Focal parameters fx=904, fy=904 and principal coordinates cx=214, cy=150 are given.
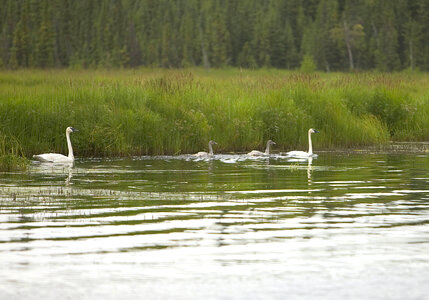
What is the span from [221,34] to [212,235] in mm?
123430

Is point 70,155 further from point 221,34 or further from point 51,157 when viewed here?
point 221,34

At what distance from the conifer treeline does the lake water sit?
8150cm

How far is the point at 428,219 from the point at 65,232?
5.34m

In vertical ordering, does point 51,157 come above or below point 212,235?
above

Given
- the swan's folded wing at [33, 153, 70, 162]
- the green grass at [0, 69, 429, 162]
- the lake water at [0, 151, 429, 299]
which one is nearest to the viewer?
the lake water at [0, 151, 429, 299]

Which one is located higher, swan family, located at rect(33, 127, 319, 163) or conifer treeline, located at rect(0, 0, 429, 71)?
conifer treeline, located at rect(0, 0, 429, 71)

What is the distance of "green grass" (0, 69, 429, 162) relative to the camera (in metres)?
25.0

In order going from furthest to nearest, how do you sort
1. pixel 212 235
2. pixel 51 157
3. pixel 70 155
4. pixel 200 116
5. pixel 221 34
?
pixel 221 34 < pixel 200 116 < pixel 70 155 < pixel 51 157 < pixel 212 235

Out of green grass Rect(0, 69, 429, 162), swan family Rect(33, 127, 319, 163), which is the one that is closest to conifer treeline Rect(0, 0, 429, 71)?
green grass Rect(0, 69, 429, 162)

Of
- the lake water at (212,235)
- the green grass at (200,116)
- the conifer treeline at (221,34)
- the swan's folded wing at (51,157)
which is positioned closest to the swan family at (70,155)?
the swan's folded wing at (51,157)

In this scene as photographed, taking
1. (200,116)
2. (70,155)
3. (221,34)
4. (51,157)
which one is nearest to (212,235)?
(51,157)

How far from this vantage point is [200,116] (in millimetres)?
26984

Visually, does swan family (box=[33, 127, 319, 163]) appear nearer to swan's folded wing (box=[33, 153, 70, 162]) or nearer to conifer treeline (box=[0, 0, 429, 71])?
swan's folded wing (box=[33, 153, 70, 162])

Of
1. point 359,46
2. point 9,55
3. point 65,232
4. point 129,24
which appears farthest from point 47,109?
point 129,24
